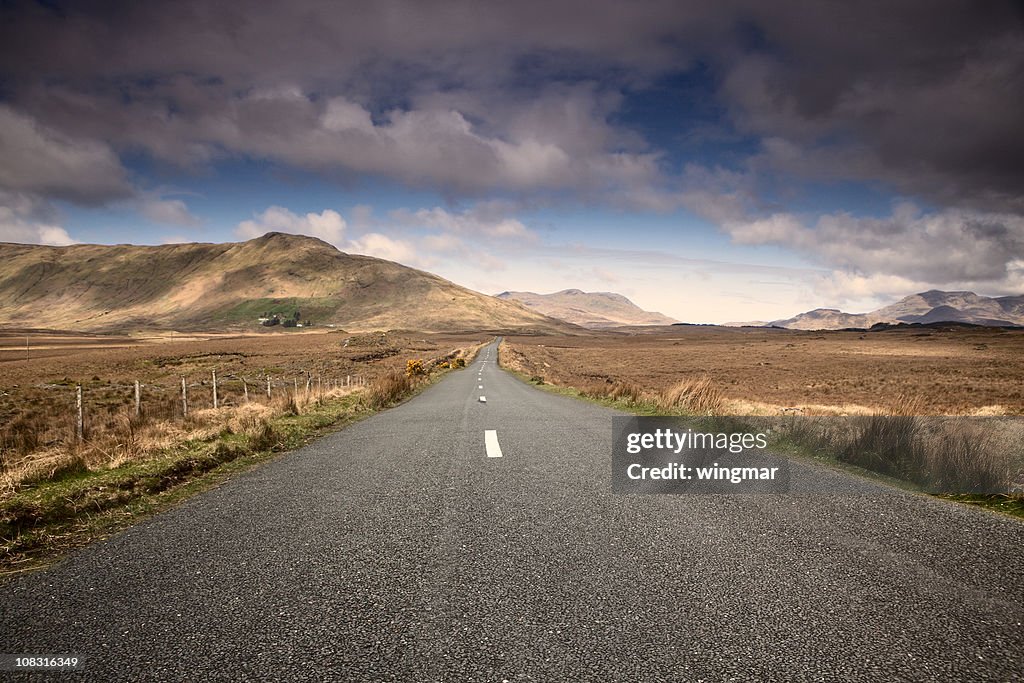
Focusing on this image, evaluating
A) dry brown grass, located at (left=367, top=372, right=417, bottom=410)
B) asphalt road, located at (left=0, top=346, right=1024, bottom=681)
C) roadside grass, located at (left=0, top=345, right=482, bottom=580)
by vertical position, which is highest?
asphalt road, located at (left=0, top=346, right=1024, bottom=681)

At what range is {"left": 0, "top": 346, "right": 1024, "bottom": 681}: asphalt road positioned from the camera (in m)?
2.77

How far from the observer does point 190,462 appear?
26.5 ft

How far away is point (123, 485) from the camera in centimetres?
661

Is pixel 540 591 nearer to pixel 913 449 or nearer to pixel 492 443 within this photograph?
pixel 492 443

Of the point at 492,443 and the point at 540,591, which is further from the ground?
the point at 540,591

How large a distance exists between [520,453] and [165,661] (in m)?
6.02

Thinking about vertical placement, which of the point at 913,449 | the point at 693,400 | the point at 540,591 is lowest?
the point at 693,400

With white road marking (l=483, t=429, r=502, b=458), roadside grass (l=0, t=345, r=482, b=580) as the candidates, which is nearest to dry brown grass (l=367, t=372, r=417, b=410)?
roadside grass (l=0, t=345, r=482, b=580)

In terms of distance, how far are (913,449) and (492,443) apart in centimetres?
651

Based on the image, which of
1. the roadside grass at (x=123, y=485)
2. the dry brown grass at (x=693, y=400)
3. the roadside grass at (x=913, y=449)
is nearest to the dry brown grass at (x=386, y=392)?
the roadside grass at (x=123, y=485)

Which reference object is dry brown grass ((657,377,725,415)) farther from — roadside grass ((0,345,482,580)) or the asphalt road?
roadside grass ((0,345,482,580))

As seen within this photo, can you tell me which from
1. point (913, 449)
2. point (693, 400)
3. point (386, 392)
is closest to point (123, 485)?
point (913, 449)

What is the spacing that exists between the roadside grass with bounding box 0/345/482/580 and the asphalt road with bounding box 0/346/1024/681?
51 cm

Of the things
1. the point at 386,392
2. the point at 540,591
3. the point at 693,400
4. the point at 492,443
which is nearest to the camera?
the point at 540,591
